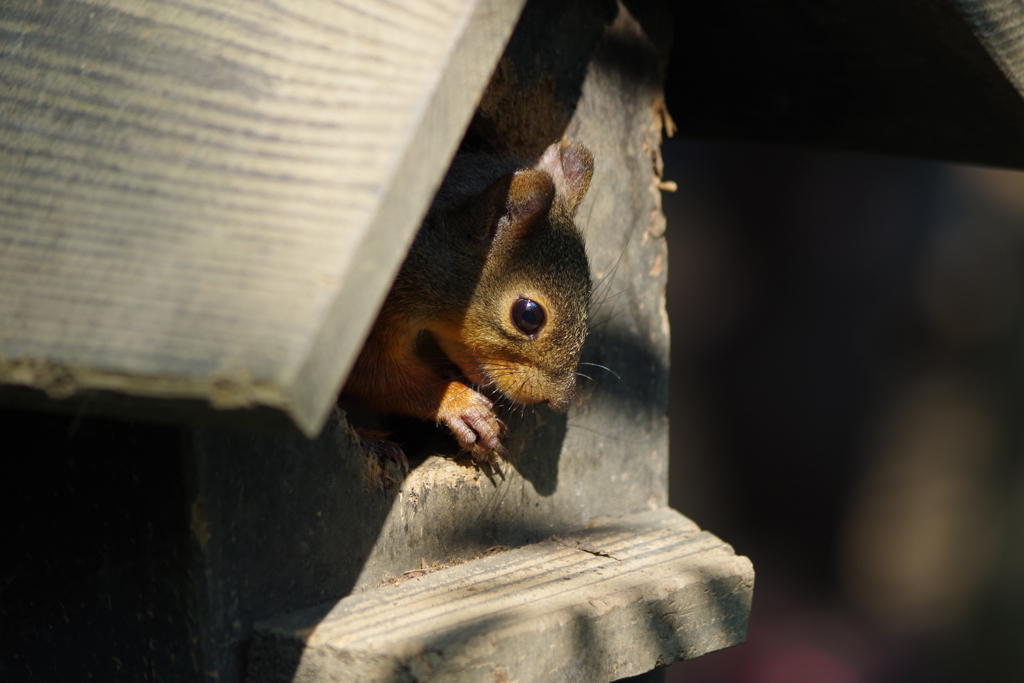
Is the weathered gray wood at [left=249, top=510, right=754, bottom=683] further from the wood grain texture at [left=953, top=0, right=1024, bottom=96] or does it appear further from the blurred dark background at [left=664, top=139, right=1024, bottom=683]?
the blurred dark background at [left=664, top=139, right=1024, bottom=683]

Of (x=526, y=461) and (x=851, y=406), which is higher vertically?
(x=526, y=461)

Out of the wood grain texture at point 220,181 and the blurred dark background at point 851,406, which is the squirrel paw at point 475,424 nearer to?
the wood grain texture at point 220,181

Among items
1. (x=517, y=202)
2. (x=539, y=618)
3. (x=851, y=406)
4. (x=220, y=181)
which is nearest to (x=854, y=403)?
(x=851, y=406)

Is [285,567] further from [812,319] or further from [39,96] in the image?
[812,319]

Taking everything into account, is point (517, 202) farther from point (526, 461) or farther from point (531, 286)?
point (526, 461)

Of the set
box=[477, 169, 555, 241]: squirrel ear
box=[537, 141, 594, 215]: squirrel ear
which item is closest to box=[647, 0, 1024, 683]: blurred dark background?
box=[537, 141, 594, 215]: squirrel ear
